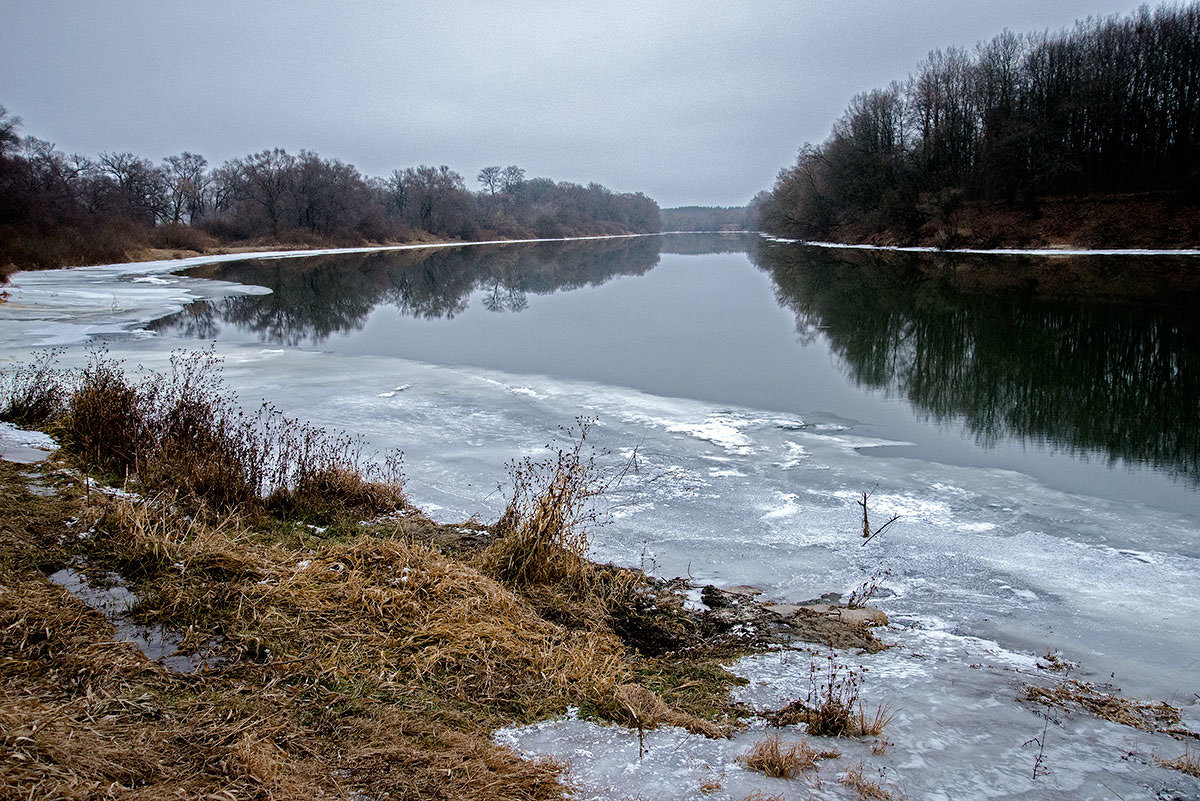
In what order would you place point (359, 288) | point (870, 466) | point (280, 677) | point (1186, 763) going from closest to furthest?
1. point (1186, 763)
2. point (280, 677)
3. point (870, 466)
4. point (359, 288)

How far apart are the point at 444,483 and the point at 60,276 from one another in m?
35.4

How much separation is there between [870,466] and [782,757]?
5.95 meters

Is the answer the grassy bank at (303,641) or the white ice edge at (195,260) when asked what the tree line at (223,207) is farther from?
the grassy bank at (303,641)

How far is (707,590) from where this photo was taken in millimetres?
5398

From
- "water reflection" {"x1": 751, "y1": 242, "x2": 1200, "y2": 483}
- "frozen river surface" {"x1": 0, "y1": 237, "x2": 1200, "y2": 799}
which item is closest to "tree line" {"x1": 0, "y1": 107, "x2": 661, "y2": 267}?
"frozen river surface" {"x1": 0, "y1": 237, "x2": 1200, "y2": 799}

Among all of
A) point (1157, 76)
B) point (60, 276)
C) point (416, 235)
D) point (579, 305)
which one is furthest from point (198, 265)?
point (1157, 76)

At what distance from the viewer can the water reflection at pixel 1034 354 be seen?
10.2m

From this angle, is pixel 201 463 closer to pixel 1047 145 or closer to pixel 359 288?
pixel 359 288

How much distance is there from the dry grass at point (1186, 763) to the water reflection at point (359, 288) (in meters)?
18.3

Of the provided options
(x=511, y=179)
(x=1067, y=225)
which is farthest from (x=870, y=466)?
(x=511, y=179)

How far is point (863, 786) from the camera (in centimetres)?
303

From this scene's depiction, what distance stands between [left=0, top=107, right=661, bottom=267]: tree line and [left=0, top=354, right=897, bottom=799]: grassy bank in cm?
3677

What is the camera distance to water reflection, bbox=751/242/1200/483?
1020 cm

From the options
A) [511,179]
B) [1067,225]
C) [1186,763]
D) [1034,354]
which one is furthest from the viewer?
[511,179]
